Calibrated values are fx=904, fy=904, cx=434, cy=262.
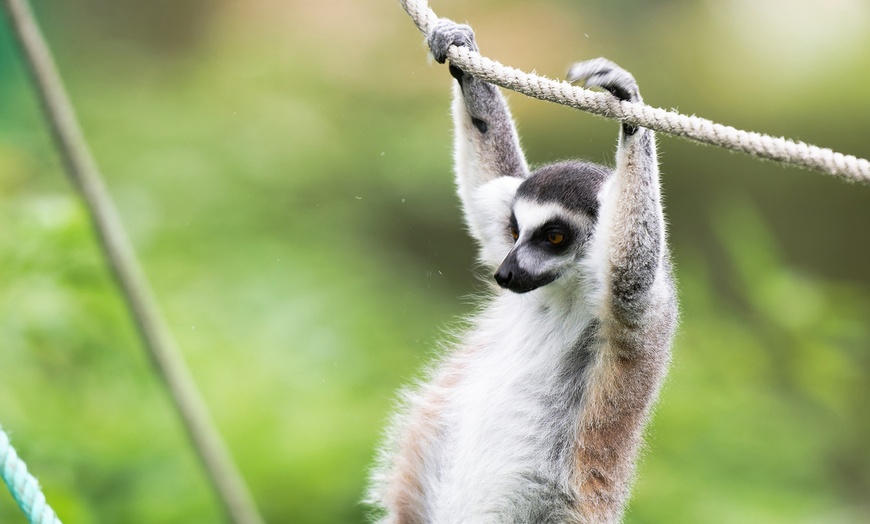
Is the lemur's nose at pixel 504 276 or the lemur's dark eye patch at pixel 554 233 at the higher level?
the lemur's dark eye patch at pixel 554 233

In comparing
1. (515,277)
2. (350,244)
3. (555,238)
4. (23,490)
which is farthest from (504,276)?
(350,244)

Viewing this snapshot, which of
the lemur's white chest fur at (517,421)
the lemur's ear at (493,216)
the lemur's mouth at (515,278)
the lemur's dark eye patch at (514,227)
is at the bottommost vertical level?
the lemur's white chest fur at (517,421)

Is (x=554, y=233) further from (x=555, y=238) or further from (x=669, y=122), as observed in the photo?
(x=669, y=122)

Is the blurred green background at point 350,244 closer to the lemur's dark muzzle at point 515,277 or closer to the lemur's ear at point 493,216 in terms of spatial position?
the lemur's ear at point 493,216

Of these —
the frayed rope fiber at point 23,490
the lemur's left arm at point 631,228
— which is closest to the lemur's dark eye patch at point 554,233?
the lemur's left arm at point 631,228

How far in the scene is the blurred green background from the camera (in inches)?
128

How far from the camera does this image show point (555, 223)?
205 centimetres

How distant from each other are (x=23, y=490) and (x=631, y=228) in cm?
121

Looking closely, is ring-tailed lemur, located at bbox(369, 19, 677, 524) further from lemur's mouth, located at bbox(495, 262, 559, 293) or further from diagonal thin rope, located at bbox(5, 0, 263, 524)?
diagonal thin rope, located at bbox(5, 0, 263, 524)

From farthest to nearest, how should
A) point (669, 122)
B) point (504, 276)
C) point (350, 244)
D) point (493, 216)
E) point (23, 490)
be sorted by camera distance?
1. point (350, 244)
2. point (493, 216)
3. point (504, 276)
4. point (669, 122)
5. point (23, 490)

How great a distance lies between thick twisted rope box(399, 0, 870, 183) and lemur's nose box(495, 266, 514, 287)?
432 millimetres

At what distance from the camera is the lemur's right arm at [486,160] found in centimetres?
228

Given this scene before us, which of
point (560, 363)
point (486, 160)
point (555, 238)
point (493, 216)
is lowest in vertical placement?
point (560, 363)

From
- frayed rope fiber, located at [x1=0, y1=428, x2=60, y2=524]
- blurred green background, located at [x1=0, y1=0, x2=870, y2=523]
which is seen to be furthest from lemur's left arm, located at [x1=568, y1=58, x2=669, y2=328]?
frayed rope fiber, located at [x1=0, y1=428, x2=60, y2=524]
